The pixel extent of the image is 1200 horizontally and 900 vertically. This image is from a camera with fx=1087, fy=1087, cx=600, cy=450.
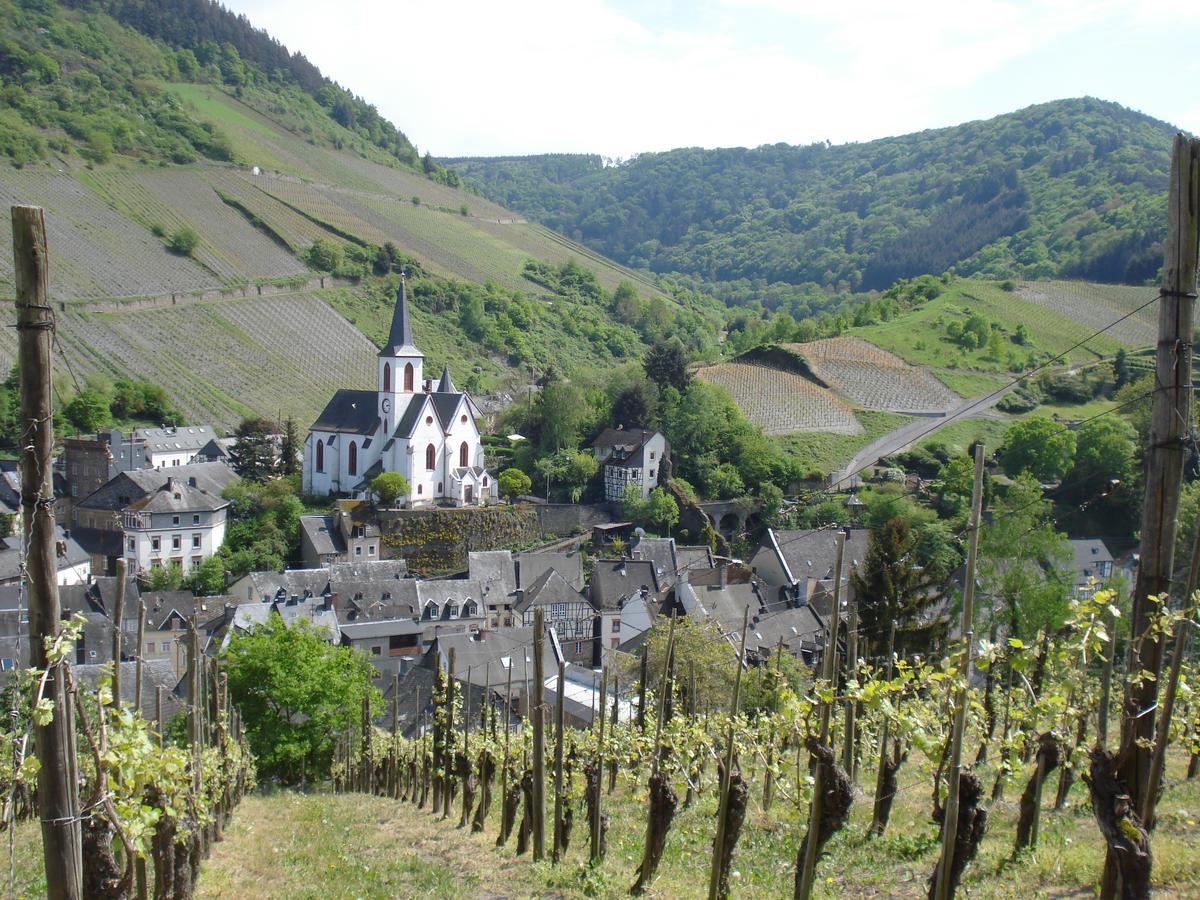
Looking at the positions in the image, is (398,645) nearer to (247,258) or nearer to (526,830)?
(526,830)

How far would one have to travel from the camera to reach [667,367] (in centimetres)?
6153

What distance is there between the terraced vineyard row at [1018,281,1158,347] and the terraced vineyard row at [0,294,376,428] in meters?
60.0

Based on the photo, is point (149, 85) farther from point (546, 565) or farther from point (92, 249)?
point (546, 565)

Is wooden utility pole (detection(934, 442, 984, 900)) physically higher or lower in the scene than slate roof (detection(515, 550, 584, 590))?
higher

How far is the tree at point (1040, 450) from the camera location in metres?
55.2

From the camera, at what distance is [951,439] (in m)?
64.9

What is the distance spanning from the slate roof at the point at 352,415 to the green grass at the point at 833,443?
2343cm

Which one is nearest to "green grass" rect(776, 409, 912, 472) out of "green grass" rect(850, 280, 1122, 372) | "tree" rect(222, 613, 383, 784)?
"green grass" rect(850, 280, 1122, 372)

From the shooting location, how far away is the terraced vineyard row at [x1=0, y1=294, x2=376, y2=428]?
7750 centimetres

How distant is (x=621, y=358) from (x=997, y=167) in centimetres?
9493

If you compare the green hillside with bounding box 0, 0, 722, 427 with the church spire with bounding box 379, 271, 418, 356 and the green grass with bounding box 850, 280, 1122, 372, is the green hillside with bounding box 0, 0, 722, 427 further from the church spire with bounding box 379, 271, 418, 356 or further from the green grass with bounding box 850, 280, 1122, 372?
the green grass with bounding box 850, 280, 1122, 372

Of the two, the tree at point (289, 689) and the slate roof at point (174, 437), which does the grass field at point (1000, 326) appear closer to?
the slate roof at point (174, 437)

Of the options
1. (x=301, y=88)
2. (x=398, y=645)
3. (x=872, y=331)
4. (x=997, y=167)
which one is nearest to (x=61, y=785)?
(x=398, y=645)

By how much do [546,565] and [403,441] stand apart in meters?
10.3
